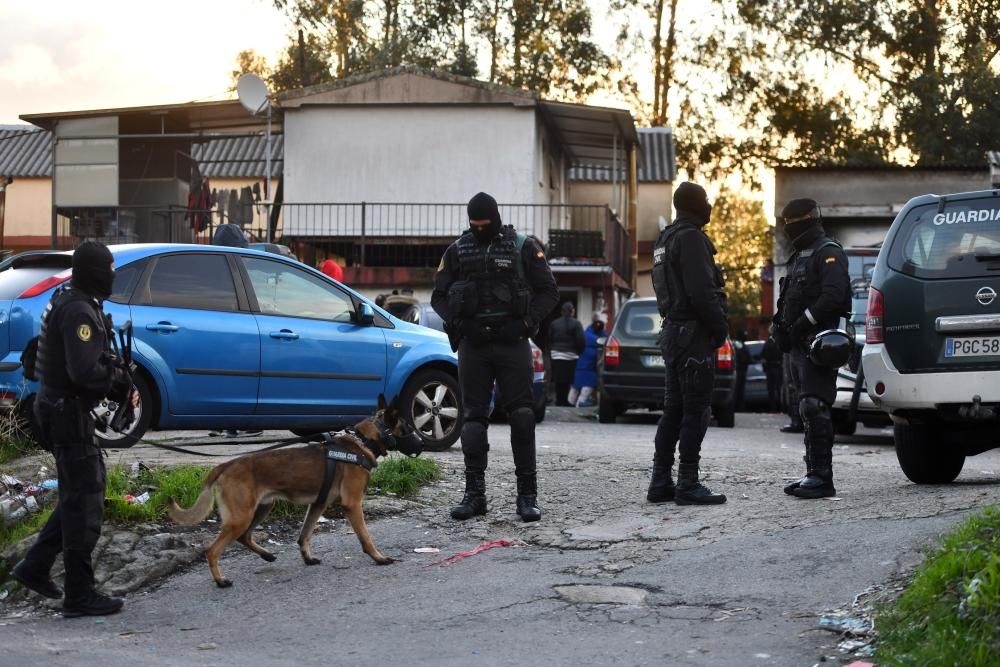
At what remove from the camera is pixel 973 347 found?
793 cm

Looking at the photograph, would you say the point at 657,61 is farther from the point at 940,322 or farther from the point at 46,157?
the point at 940,322

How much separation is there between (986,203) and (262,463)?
449 centimetres

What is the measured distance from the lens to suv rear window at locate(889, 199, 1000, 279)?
316 inches

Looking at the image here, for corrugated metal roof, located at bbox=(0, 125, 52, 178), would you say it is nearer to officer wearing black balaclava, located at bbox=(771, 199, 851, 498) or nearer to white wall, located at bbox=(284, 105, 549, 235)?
white wall, located at bbox=(284, 105, 549, 235)

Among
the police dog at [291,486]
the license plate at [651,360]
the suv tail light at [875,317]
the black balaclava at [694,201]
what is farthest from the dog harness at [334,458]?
the license plate at [651,360]

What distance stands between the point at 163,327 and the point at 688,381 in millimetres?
3797

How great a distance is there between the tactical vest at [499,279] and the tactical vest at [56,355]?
7.96 feet

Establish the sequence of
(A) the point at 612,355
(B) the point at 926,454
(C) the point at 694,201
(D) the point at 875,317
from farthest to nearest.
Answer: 1. (A) the point at 612,355
2. (B) the point at 926,454
3. (D) the point at 875,317
4. (C) the point at 694,201

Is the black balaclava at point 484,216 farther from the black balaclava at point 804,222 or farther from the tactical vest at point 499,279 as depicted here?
the black balaclava at point 804,222

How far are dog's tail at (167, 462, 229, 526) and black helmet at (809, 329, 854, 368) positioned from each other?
138 inches

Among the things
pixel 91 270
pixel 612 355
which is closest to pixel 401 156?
pixel 612 355

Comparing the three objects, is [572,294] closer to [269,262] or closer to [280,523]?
[269,262]

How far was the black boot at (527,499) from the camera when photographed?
313 inches

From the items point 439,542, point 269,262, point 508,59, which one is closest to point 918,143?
point 508,59
